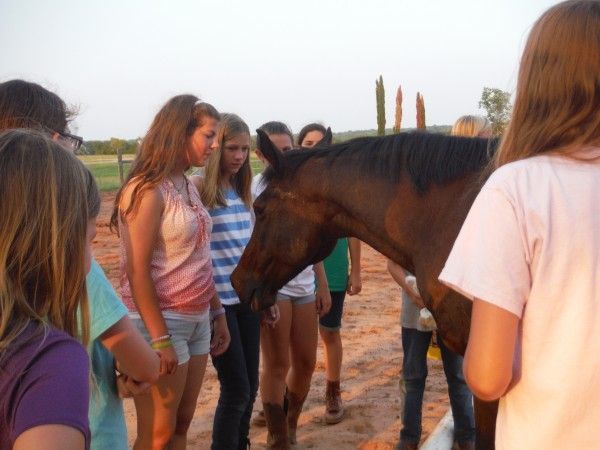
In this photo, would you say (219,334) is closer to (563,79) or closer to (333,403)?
(333,403)

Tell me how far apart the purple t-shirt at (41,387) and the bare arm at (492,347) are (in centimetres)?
71

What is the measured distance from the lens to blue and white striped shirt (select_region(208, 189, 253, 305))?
346 centimetres

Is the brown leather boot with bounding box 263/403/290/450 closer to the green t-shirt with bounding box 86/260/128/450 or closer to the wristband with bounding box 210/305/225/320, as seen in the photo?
the wristband with bounding box 210/305/225/320

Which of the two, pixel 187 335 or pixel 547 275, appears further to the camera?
pixel 187 335

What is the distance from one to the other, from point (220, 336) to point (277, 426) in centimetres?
107

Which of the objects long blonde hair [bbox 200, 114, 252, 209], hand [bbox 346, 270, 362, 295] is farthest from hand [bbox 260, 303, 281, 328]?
hand [bbox 346, 270, 362, 295]

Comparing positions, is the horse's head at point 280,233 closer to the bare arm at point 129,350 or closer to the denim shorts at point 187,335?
the denim shorts at point 187,335

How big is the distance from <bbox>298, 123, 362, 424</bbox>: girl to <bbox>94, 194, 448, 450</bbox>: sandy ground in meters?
0.16

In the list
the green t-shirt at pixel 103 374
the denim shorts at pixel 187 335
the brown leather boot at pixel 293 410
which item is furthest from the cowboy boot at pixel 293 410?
the green t-shirt at pixel 103 374

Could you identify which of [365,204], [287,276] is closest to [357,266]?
[287,276]

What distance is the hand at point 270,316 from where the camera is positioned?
376cm

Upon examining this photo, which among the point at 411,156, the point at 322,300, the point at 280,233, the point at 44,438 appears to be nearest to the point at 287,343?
the point at 322,300

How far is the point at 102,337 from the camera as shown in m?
1.66

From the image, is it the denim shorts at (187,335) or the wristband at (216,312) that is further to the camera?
the wristband at (216,312)
